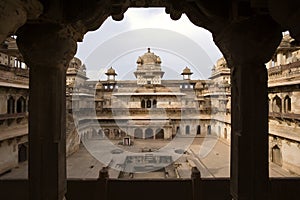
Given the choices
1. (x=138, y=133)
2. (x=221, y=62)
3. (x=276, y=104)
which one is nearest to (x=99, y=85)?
(x=138, y=133)

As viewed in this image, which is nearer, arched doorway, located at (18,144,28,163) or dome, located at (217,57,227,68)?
arched doorway, located at (18,144,28,163)

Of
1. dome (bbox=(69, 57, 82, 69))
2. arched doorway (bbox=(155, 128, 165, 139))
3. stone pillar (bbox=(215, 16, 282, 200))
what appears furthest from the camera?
dome (bbox=(69, 57, 82, 69))

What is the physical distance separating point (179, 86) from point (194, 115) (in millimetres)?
7779

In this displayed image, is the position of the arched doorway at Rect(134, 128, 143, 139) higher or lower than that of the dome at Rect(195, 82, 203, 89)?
lower

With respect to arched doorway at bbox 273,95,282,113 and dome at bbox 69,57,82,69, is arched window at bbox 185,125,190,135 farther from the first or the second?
dome at bbox 69,57,82,69

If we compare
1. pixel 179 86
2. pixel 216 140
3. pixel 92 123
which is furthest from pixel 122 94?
pixel 216 140

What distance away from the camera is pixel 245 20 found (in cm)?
359

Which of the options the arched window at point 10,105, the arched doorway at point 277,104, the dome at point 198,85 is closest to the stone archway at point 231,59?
the arched window at point 10,105

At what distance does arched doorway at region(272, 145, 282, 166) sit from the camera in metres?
17.8

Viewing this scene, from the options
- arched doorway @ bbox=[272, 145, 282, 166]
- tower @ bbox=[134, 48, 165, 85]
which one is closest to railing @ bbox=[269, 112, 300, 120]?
arched doorway @ bbox=[272, 145, 282, 166]

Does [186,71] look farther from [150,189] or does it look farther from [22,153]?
[150,189]

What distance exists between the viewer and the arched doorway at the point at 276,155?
58.4 ft

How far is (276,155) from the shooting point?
59.2 ft

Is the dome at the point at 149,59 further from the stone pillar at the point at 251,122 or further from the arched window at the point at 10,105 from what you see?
the stone pillar at the point at 251,122
